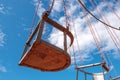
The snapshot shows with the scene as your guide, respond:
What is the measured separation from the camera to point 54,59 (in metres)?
6.05

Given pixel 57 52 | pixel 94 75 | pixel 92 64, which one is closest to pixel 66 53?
pixel 57 52

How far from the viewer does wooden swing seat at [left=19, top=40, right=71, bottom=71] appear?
18.2 feet

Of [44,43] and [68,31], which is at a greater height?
[68,31]

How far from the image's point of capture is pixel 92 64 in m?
10.3

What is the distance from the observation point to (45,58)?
19.7ft

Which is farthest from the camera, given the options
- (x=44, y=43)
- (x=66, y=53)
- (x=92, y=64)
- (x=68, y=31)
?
(x=92, y=64)

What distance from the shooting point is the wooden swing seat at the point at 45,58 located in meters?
5.55

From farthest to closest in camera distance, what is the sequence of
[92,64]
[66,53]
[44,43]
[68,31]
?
[92,64] → [68,31] → [66,53] → [44,43]

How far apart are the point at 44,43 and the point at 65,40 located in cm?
88

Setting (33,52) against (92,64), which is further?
(92,64)

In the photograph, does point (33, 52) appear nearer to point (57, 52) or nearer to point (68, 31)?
point (57, 52)

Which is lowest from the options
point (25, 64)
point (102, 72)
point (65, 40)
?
point (25, 64)

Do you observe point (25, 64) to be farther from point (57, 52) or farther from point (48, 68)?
point (57, 52)

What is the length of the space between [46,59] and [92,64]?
4.68 metres
